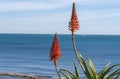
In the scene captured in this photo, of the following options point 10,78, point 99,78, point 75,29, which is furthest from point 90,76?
point 10,78

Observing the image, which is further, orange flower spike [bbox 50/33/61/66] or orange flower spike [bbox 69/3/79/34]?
orange flower spike [bbox 69/3/79/34]

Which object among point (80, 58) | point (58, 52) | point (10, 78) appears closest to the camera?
point (58, 52)

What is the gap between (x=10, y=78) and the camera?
138 feet

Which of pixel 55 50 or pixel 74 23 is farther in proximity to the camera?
pixel 74 23

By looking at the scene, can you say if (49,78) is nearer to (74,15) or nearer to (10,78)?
(10,78)

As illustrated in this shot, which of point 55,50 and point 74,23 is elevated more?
point 74,23

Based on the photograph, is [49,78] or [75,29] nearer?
[75,29]

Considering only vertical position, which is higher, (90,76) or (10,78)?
(90,76)

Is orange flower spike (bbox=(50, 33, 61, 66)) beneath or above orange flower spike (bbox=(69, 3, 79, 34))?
beneath

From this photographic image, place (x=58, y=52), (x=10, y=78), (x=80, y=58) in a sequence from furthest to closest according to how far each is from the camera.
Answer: (x=10, y=78)
(x=80, y=58)
(x=58, y=52)

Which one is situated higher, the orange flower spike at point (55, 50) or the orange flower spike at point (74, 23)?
the orange flower spike at point (74, 23)

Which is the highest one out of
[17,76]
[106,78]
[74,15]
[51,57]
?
[74,15]

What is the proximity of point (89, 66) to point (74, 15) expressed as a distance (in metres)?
1.21

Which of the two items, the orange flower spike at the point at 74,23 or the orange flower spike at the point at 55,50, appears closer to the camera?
the orange flower spike at the point at 55,50
